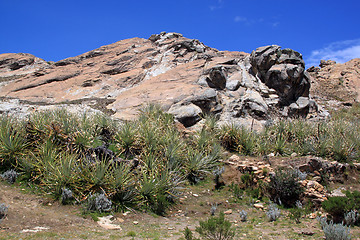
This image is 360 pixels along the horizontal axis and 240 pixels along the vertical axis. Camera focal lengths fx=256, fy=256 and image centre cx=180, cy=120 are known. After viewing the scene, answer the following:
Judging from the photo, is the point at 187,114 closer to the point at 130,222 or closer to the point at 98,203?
the point at 98,203

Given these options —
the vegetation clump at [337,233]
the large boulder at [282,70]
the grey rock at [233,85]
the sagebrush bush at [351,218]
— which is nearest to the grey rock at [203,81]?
the grey rock at [233,85]

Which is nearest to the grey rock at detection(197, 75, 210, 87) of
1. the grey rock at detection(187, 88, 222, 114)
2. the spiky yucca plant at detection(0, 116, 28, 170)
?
the grey rock at detection(187, 88, 222, 114)

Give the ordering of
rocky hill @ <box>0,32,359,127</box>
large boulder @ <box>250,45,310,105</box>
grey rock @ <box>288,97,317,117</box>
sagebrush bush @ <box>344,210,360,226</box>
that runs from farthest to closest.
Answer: grey rock @ <box>288,97,317,117</box>
large boulder @ <box>250,45,310,105</box>
rocky hill @ <box>0,32,359,127</box>
sagebrush bush @ <box>344,210,360,226</box>

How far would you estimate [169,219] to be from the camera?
6.56 meters

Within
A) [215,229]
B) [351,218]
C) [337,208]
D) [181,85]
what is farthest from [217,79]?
[215,229]

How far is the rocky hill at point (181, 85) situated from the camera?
50.6 ft

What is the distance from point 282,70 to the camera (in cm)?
1780

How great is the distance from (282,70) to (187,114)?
8287mm

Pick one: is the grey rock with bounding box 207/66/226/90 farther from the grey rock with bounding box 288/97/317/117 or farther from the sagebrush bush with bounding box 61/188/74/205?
the sagebrush bush with bounding box 61/188/74/205

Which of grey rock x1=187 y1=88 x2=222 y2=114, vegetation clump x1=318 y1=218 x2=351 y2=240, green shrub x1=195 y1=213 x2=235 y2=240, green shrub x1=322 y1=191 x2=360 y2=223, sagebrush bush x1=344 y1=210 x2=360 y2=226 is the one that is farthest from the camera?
grey rock x1=187 y1=88 x2=222 y2=114

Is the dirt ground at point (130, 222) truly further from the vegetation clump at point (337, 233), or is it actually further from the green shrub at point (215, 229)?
the green shrub at point (215, 229)

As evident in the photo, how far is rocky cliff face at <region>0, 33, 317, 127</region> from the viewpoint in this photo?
15.5m

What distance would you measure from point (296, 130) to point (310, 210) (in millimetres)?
6068

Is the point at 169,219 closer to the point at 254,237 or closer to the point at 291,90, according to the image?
the point at 254,237
